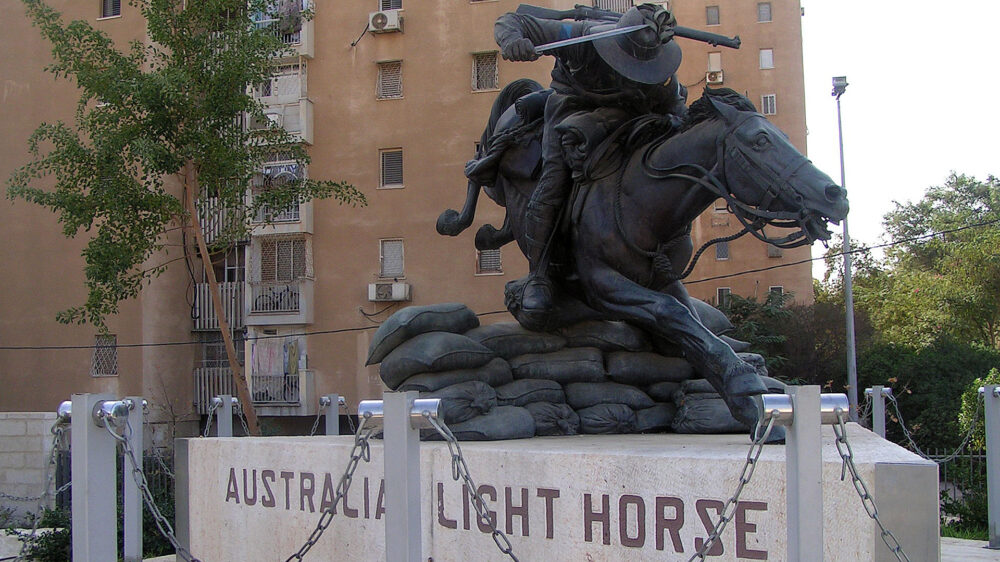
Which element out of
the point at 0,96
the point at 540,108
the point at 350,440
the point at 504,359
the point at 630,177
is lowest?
the point at 350,440

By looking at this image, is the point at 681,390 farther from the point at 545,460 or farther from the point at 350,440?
the point at 350,440

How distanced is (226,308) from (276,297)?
240 centimetres

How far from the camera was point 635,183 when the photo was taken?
611 cm

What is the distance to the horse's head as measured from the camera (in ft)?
17.0

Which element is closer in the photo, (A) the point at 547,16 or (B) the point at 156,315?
(A) the point at 547,16

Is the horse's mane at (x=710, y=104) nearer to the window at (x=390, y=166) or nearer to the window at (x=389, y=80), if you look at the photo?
the window at (x=390, y=166)

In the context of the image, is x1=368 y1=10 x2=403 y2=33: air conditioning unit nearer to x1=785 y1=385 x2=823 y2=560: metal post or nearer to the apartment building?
the apartment building

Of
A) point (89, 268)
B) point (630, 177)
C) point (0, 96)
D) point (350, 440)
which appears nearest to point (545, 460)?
point (350, 440)

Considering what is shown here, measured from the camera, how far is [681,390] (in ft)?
20.4

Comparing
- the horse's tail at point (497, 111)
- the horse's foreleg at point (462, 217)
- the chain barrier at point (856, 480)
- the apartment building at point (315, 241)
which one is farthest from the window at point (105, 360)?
the chain barrier at point (856, 480)

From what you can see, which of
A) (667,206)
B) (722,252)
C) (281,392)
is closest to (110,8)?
(281,392)

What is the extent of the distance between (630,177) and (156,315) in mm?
21793

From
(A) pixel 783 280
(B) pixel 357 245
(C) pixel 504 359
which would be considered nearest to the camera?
(C) pixel 504 359

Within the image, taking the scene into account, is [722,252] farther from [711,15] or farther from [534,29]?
[534,29]
